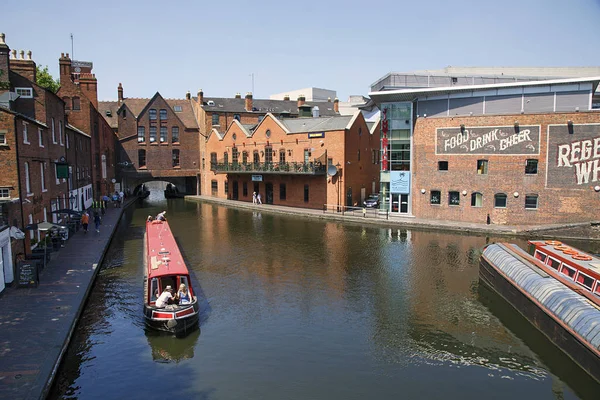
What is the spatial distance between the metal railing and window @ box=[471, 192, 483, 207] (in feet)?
18.9

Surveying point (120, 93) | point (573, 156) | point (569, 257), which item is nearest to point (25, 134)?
point (569, 257)

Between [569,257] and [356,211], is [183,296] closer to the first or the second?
[569,257]

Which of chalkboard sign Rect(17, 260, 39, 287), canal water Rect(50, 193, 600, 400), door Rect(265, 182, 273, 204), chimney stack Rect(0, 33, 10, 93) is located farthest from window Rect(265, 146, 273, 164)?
chalkboard sign Rect(17, 260, 39, 287)

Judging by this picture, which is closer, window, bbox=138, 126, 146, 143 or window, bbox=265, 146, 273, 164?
window, bbox=265, 146, 273, 164

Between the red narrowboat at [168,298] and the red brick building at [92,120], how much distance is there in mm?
24862

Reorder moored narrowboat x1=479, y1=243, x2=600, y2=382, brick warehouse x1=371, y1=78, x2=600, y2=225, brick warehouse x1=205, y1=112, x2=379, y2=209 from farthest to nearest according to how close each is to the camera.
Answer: brick warehouse x1=205, y1=112, x2=379, y2=209 < brick warehouse x1=371, y1=78, x2=600, y2=225 < moored narrowboat x1=479, y1=243, x2=600, y2=382

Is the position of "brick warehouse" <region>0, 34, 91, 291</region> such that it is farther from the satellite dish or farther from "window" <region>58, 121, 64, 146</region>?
the satellite dish

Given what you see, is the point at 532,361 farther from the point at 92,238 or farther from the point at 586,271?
the point at 92,238

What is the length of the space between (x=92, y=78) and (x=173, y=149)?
540 inches

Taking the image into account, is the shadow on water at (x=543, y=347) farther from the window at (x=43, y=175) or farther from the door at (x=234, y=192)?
the door at (x=234, y=192)

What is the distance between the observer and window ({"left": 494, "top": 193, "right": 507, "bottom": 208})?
3075 cm

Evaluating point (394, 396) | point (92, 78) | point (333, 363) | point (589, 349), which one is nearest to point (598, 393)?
point (589, 349)

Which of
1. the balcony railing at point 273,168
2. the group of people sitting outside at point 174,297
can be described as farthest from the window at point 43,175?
the balcony railing at point 273,168

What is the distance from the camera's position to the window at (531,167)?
29.8 m
